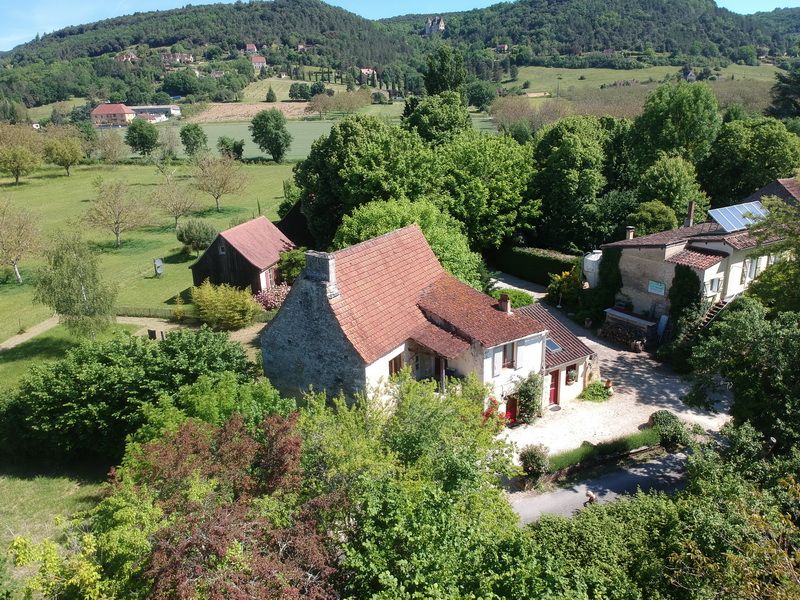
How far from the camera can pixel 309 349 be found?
1025 inches

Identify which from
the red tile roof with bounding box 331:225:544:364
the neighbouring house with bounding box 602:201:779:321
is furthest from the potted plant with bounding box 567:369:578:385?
the neighbouring house with bounding box 602:201:779:321

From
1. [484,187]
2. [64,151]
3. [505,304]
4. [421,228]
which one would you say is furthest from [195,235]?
[64,151]

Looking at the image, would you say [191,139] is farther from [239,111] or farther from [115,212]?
[239,111]

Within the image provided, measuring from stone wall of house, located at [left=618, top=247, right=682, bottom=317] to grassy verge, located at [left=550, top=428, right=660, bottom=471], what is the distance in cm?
1154

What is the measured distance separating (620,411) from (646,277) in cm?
1016

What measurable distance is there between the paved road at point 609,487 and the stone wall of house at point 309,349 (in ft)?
25.8

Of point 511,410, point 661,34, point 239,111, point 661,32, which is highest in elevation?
point 661,32

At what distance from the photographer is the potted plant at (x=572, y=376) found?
3061 cm

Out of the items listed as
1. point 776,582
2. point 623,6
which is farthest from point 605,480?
point 623,6

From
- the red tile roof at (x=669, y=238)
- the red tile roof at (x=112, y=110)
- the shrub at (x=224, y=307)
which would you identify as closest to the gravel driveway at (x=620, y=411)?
the red tile roof at (x=669, y=238)

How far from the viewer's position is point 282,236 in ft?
160

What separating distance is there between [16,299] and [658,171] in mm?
50546

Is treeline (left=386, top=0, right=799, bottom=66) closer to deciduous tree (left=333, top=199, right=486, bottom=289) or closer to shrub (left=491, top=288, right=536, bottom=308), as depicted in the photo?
shrub (left=491, top=288, right=536, bottom=308)

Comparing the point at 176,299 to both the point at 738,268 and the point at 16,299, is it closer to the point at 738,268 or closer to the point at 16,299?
the point at 16,299
